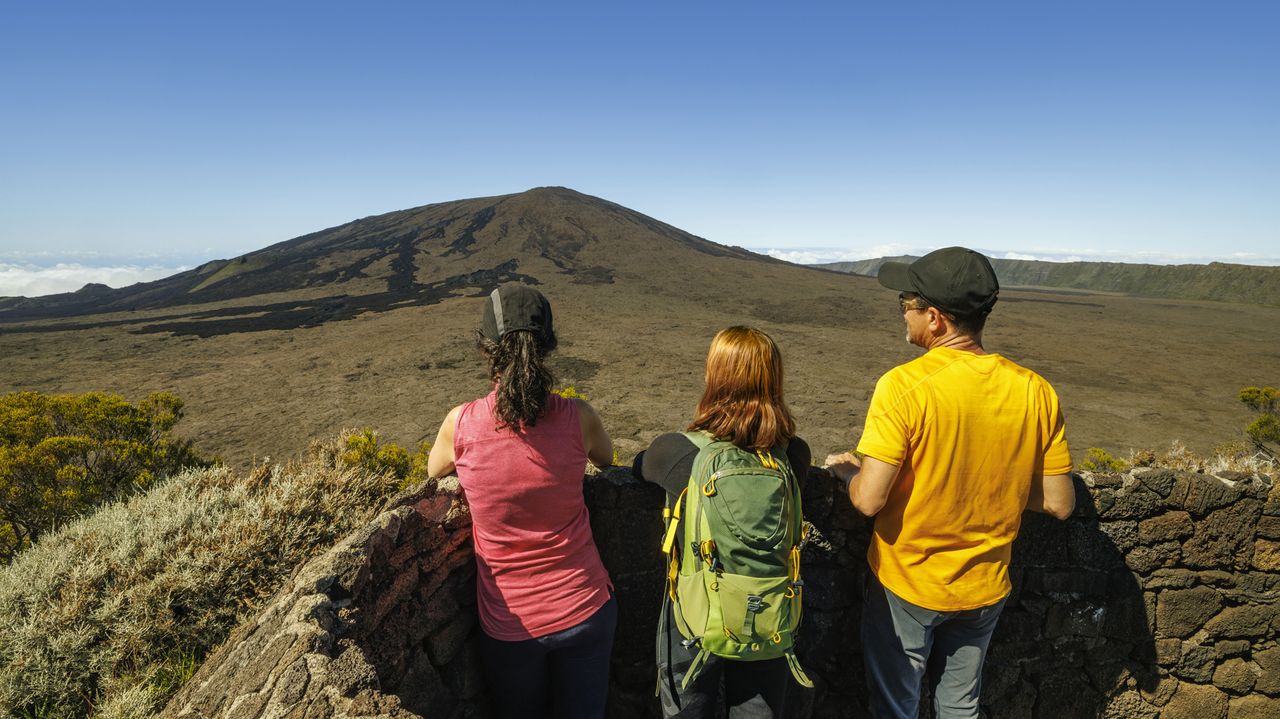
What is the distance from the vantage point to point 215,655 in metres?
1.94

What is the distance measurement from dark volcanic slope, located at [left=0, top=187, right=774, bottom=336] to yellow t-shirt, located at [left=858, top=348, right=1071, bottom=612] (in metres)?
31.3

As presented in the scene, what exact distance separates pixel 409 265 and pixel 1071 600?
48.4m

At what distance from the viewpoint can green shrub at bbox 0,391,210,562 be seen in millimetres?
5875

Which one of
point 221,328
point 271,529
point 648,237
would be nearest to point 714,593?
point 271,529

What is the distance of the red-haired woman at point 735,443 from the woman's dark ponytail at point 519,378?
40cm

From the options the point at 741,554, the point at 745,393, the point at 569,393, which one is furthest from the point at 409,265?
the point at 741,554

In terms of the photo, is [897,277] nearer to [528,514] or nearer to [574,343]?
[528,514]

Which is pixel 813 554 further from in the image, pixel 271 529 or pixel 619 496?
pixel 271 529

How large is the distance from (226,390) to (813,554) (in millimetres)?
20317

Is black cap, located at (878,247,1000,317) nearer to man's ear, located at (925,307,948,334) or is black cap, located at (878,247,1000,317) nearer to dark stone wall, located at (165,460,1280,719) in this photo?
man's ear, located at (925,307,948,334)

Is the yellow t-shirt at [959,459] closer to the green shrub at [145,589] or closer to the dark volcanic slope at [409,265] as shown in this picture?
the green shrub at [145,589]

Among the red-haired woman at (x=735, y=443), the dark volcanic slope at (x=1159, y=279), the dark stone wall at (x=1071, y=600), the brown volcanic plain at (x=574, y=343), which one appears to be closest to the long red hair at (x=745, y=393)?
the red-haired woman at (x=735, y=443)

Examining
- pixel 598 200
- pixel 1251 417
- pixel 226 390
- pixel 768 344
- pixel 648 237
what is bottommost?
pixel 1251 417

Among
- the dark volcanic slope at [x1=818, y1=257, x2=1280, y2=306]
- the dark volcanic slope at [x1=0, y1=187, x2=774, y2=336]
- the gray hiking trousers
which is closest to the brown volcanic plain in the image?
the dark volcanic slope at [x1=0, y1=187, x2=774, y2=336]
